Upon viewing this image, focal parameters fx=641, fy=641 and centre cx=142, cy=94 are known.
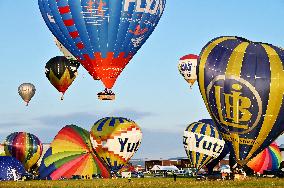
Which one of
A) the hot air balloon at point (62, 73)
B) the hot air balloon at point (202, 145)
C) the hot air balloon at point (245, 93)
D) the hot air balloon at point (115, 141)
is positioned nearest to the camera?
the hot air balloon at point (245, 93)

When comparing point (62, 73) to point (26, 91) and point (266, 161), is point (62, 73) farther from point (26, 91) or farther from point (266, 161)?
point (266, 161)

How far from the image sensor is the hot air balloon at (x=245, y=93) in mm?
37812

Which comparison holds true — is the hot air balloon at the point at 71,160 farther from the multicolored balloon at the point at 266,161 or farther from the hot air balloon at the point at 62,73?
the multicolored balloon at the point at 266,161

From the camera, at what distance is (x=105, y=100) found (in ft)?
135

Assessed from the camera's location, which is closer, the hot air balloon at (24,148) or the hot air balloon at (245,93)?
the hot air balloon at (245,93)

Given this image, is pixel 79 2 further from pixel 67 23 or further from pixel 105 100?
pixel 105 100

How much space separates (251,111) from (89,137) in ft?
78.0

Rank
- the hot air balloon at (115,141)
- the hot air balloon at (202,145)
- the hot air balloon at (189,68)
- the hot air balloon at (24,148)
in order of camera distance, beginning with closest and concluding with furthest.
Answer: the hot air balloon at (115,141) → the hot air balloon at (202,145) → the hot air balloon at (24,148) → the hot air balloon at (189,68)

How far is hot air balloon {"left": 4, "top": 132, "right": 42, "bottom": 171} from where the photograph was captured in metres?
65.2

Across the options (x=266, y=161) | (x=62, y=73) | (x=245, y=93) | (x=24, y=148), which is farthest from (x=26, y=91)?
(x=245, y=93)

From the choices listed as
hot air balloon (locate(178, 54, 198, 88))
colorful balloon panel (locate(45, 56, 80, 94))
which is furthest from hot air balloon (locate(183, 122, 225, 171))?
hot air balloon (locate(178, 54, 198, 88))

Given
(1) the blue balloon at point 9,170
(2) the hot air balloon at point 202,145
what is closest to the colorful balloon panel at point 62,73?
(1) the blue balloon at point 9,170

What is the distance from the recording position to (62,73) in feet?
195

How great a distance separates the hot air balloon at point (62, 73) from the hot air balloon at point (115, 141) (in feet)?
23.2
